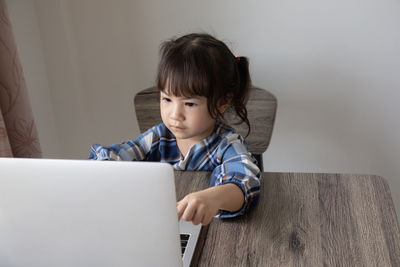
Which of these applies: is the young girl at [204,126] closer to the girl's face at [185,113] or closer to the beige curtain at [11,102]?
the girl's face at [185,113]

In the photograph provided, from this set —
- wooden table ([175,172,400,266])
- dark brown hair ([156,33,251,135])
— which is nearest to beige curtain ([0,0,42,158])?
dark brown hair ([156,33,251,135])

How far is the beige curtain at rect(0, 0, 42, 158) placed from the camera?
1.33 metres

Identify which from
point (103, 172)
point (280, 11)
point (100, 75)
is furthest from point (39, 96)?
point (103, 172)

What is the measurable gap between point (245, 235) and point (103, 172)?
0.34 meters

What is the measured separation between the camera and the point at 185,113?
996 mm

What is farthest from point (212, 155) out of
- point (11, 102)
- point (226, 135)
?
point (11, 102)

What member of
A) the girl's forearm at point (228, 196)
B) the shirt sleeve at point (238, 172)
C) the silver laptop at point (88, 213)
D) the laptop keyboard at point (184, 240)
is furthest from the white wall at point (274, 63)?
the silver laptop at point (88, 213)

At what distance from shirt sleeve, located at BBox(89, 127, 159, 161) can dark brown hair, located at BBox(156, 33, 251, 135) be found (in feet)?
0.68

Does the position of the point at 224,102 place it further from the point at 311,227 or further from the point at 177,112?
the point at 311,227

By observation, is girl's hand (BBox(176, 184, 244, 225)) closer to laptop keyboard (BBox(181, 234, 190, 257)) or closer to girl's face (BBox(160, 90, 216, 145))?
laptop keyboard (BBox(181, 234, 190, 257))

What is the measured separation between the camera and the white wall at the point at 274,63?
159 cm

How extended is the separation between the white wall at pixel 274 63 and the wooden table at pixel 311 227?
754mm

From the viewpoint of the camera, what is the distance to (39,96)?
1.83 metres

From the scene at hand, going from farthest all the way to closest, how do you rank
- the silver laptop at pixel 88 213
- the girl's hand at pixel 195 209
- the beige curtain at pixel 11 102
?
the beige curtain at pixel 11 102 → the girl's hand at pixel 195 209 → the silver laptop at pixel 88 213
